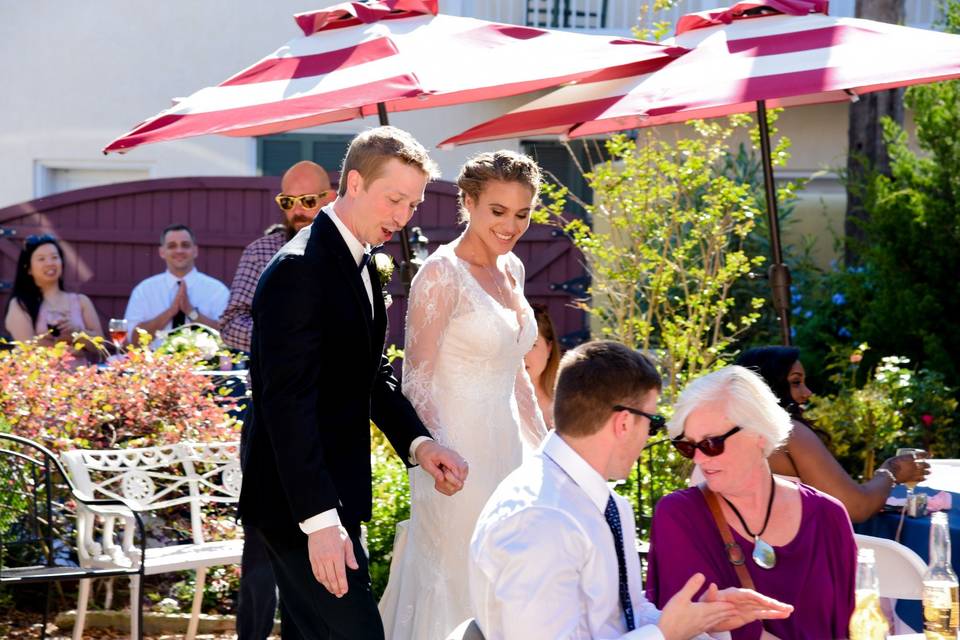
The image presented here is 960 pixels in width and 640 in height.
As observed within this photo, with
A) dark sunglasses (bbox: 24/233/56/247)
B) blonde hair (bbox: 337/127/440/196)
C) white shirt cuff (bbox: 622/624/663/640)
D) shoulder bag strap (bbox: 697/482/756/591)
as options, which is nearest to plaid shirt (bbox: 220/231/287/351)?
blonde hair (bbox: 337/127/440/196)

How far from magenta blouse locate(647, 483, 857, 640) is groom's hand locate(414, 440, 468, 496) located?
2.36ft

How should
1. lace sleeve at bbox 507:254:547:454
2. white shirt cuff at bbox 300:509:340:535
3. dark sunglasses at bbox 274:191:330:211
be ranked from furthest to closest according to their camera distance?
dark sunglasses at bbox 274:191:330:211 < lace sleeve at bbox 507:254:547:454 < white shirt cuff at bbox 300:509:340:535

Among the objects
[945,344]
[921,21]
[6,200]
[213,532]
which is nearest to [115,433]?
[213,532]

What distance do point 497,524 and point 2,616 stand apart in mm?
4480

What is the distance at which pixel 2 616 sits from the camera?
252 inches

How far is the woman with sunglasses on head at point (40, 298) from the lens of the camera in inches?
370

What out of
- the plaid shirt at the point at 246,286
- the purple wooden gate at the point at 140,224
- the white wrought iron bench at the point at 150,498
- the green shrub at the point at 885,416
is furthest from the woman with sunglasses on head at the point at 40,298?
the green shrub at the point at 885,416

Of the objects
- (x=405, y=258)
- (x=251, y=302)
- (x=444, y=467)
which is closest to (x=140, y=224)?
(x=405, y=258)

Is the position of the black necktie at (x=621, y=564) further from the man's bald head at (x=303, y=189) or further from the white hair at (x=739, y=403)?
the man's bald head at (x=303, y=189)

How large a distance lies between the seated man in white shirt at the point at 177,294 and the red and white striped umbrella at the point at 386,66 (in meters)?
3.94

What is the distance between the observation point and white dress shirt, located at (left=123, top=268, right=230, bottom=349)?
9891mm

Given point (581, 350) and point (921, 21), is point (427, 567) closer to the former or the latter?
point (581, 350)

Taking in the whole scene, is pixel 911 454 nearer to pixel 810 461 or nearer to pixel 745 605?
pixel 810 461

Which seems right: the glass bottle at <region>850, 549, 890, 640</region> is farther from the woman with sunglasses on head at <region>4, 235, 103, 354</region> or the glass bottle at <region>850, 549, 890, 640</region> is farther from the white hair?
the woman with sunglasses on head at <region>4, 235, 103, 354</region>
